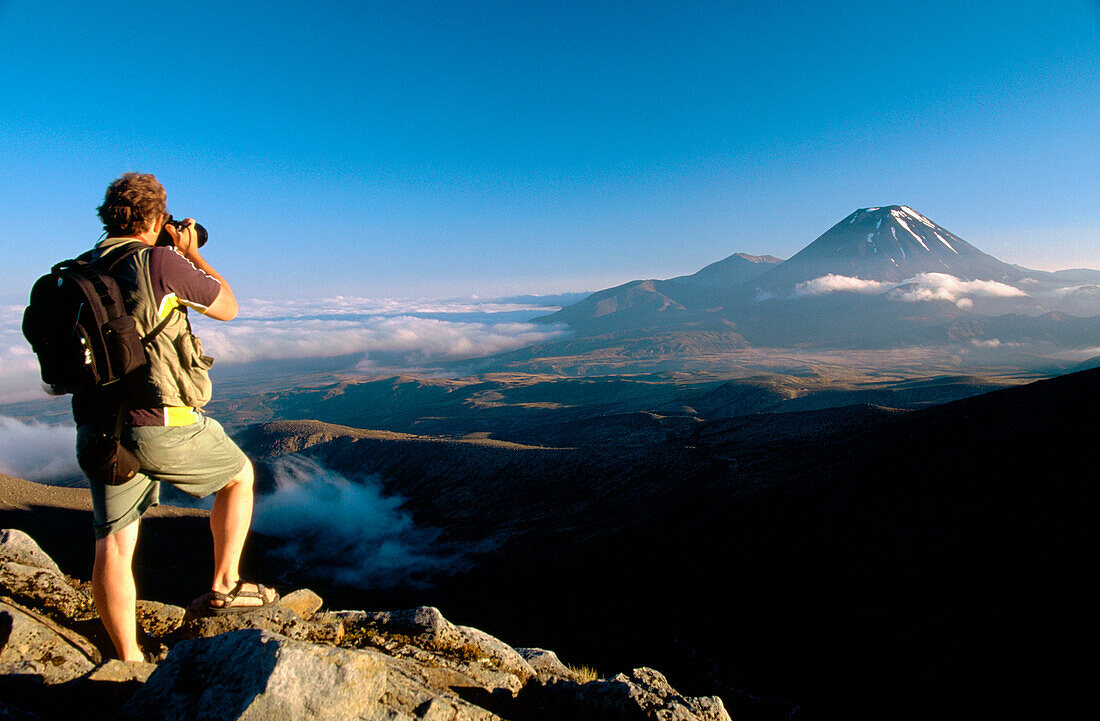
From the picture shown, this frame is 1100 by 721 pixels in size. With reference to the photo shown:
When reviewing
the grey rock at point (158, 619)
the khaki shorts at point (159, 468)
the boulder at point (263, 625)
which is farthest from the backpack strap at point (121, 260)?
the grey rock at point (158, 619)

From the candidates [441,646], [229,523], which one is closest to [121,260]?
[229,523]

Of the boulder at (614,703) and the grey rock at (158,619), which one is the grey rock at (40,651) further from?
the boulder at (614,703)

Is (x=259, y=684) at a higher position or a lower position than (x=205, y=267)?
lower

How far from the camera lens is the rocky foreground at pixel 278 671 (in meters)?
2.84

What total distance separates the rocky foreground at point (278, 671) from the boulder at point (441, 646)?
0.06 feet

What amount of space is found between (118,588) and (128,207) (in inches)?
104

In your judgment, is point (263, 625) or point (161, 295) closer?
point (161, 295)

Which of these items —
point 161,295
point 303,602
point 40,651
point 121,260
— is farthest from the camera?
point 303,602

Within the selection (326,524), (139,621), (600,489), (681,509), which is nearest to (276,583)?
(326,524)

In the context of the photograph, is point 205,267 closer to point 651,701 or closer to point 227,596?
point 227,596

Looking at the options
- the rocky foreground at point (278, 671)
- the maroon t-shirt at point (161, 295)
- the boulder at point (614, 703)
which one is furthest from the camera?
the boulder at point (614, 703)

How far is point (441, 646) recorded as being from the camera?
5078 millimetres

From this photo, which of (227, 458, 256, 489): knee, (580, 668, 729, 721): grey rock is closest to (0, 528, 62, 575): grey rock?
(227, 458, 256, 489): knee

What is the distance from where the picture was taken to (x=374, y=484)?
8031 centimetres
